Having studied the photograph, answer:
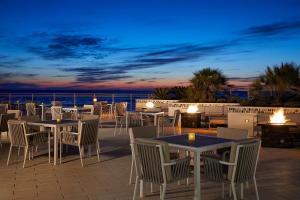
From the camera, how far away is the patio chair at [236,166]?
3.81 metres

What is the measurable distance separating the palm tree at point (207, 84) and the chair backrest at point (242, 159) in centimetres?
994

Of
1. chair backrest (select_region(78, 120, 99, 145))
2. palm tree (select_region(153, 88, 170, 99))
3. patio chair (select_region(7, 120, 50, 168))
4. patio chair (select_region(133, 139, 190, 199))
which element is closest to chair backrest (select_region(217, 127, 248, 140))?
patio chair (select_region(133, 139, 190, 199))

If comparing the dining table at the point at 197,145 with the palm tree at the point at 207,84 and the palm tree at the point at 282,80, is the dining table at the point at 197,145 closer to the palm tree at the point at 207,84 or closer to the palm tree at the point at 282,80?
the palm tree at the point at 282,80

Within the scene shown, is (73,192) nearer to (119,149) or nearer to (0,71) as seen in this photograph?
(119,149)

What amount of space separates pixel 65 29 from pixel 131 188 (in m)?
14.1

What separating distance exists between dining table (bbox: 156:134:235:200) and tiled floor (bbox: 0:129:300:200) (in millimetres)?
555

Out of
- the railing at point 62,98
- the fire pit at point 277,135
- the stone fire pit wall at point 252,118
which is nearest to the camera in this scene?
the fire pit at point 277,135

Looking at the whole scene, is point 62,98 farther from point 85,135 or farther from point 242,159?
point 242,159

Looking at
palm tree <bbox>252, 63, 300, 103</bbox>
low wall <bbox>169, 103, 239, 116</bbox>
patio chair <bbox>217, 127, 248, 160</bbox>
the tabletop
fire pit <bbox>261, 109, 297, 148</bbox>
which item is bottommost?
fire pit <bbox>261, 109, 297, 148</bbox>

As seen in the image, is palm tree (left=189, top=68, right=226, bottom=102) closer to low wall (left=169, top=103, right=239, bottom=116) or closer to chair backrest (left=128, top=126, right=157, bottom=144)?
low wall (left=169, top=103, right=239, bottom=116)

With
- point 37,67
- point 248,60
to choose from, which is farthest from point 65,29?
point 248,60

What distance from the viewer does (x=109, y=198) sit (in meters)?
4.43

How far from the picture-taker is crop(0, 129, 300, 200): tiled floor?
15.0ft

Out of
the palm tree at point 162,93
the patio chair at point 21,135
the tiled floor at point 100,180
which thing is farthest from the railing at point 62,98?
the tiled floor at point 100,180
